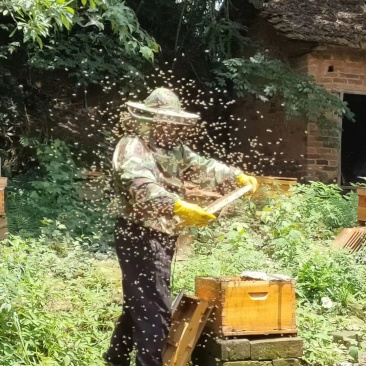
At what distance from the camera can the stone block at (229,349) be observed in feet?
14.2

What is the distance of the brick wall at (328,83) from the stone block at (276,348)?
635 cm

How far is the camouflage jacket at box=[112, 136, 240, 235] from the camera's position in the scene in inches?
145

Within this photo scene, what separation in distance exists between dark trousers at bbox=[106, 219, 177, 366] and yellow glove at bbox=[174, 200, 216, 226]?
41cm

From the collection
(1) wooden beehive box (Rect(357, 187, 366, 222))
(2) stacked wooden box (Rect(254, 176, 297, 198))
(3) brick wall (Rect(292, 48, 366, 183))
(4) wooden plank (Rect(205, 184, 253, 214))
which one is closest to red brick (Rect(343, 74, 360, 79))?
(3) brick wall (Rect(292, 48, 366, 183))

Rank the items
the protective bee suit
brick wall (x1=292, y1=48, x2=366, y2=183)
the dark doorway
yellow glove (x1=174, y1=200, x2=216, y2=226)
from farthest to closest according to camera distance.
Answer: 1. the dark doorway
2. brick wall (x1=292, y1=48, x2=366, y2=183)
3. the protective bee suit
4. yellow glove (x1=174, y1=200, x2=216, y2=226)

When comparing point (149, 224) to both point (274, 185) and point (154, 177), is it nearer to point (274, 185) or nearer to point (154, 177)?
point (154, 177)

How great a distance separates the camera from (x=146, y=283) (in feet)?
13.0

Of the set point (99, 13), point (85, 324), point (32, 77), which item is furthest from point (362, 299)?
point (32, 77)

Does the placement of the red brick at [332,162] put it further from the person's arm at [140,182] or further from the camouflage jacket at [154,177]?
the person's arm at [140,182]

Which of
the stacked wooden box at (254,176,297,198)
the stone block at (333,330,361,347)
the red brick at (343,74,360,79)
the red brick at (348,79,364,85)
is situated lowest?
the stone block at (333,330,361,347)

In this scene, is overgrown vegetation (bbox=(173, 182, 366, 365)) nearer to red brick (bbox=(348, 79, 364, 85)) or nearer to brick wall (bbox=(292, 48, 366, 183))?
brick wall (bbox=(292, 48, 366, 183))

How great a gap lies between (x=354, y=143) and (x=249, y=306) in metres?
8.57

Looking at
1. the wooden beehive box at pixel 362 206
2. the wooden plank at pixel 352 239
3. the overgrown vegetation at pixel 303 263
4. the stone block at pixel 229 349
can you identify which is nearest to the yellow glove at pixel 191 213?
the stone block at pixel 229 349

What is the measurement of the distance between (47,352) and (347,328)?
2.32m
